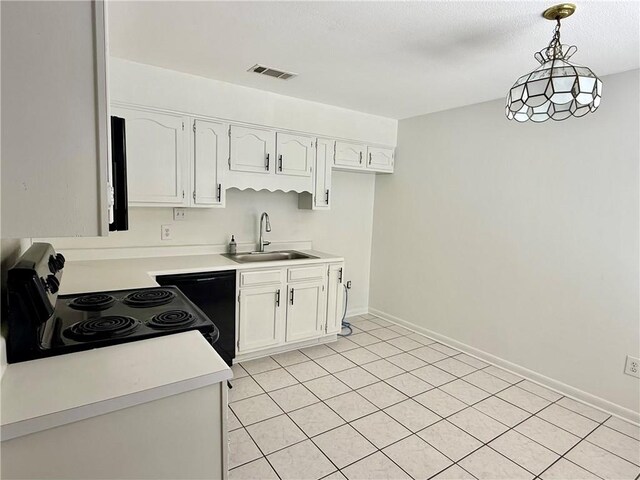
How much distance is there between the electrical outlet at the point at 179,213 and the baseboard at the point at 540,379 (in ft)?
8.59

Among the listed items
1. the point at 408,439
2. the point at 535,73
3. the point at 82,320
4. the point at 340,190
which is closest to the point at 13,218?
the point at 82,320

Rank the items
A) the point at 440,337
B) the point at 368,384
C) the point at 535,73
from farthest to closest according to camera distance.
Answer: the point at 440,337 < the point at 368,384 < the point at 535,73

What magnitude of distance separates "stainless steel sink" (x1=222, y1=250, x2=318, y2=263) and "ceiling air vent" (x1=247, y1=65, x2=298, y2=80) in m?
1.53

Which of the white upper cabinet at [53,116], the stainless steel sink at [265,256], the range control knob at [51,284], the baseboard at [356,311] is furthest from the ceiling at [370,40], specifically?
the baseboard at [356,311]

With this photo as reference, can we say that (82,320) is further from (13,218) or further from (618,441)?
(618,441)

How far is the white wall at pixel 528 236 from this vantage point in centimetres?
251

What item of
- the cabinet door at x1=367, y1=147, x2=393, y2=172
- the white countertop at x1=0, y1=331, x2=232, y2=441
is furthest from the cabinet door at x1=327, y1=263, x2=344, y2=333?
the white countertop at x1=0, y1=331, x2=232, y2=441

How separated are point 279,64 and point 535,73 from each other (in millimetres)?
1590

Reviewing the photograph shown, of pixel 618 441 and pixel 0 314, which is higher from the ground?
pixel 0 314

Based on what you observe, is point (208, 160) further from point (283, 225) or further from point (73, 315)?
point (73, 315)

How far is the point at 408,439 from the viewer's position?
2197mm

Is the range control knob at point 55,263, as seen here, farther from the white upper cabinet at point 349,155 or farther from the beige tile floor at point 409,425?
the white upper cabinet at point 349,155

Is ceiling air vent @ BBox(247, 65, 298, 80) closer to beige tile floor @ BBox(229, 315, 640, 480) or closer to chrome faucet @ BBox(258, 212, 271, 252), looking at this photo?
chrome faucet @ BBox(258, 212, 271, 252)

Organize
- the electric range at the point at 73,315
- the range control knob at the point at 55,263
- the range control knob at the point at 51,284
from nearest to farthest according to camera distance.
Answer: the electric range at the point at 73,315
the range control knob at the point at 51,284
the range control knob at the point at 55,263
